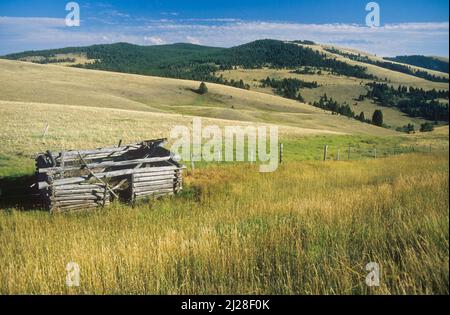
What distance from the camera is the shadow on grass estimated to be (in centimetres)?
1320

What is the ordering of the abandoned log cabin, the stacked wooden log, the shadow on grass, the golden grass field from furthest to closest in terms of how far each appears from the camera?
the stacked wooden log, the shadow on grass, the abandoned log cabin, the golden grass field

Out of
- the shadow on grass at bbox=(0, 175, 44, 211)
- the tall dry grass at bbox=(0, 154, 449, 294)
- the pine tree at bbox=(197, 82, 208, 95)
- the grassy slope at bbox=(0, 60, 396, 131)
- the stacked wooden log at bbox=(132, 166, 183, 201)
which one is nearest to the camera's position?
the tall dry grass at bbox=(0, 154, 449, 294)

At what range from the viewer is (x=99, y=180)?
13.5m

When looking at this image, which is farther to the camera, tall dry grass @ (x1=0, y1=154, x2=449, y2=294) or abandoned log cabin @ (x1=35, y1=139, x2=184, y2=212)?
abandoned log cabin @ (x1=35, y1=139, x2=184, y2=212)

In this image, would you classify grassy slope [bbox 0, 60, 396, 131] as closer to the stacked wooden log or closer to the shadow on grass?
the shadow on grass

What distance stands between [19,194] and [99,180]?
3.93 meters

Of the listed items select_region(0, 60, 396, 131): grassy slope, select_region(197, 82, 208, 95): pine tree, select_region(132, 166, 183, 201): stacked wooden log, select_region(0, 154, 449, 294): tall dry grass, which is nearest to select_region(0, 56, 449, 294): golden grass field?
select_region(0, 154, 449, 294): tall dry grass

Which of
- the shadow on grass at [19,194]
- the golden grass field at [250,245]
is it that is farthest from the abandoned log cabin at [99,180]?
the golden grass field at [250,245]

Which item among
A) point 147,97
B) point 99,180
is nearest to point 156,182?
point 99,180

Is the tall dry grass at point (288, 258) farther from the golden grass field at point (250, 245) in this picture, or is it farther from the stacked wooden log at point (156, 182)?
the stacked wooden log at point (156, 182)

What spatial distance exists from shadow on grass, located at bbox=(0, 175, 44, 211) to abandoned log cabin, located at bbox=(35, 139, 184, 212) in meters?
0.56

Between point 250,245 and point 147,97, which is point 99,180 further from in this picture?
point 147,97

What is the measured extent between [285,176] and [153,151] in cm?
655

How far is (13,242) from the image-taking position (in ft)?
26.5
